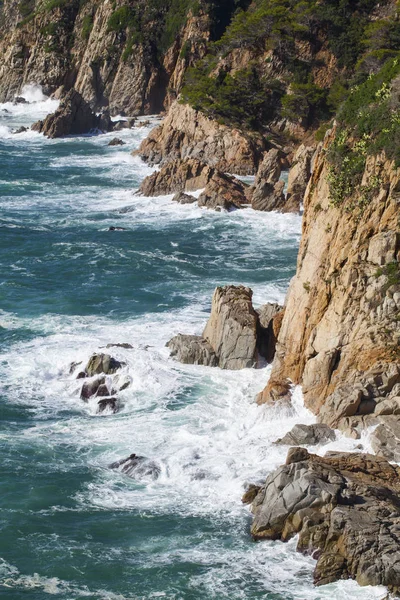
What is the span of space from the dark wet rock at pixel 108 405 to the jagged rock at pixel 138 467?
5339 millimetres

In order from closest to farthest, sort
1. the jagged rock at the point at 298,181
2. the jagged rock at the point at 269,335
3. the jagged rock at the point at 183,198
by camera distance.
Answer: the jagged rock at the point at 269,335 < the jagged rock at the point at 298,181 < the jagged rock at the point at 183,198

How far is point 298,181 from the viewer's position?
245 ft

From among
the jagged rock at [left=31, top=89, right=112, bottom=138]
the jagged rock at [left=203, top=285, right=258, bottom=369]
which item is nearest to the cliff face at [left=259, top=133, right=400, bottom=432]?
the jagged rock at [left=203, top=285, right=258, bottom=369]

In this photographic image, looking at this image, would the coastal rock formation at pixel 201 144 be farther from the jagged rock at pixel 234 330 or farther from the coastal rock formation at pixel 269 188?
the jagged rock at pixel 234 330

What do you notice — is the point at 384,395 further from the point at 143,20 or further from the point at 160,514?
the point at 143,20

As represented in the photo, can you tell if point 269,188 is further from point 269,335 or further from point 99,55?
point 99,55

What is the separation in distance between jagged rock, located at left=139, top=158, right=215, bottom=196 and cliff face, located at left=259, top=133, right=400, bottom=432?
39365mm

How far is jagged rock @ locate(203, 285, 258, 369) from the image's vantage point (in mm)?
42281

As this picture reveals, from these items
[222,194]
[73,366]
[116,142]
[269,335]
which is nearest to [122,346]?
[73,366]

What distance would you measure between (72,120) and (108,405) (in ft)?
261

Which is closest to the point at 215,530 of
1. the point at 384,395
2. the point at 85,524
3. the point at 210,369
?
the point at 85,524

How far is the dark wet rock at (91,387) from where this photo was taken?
41406mm

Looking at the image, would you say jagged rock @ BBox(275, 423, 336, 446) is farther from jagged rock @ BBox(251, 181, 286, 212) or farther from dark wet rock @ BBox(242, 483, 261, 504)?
jagged rock @ BBox(251, 181, 286, 212)

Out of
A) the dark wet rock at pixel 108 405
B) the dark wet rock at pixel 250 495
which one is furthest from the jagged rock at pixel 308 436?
the dark wet rock at pixel 108 405
